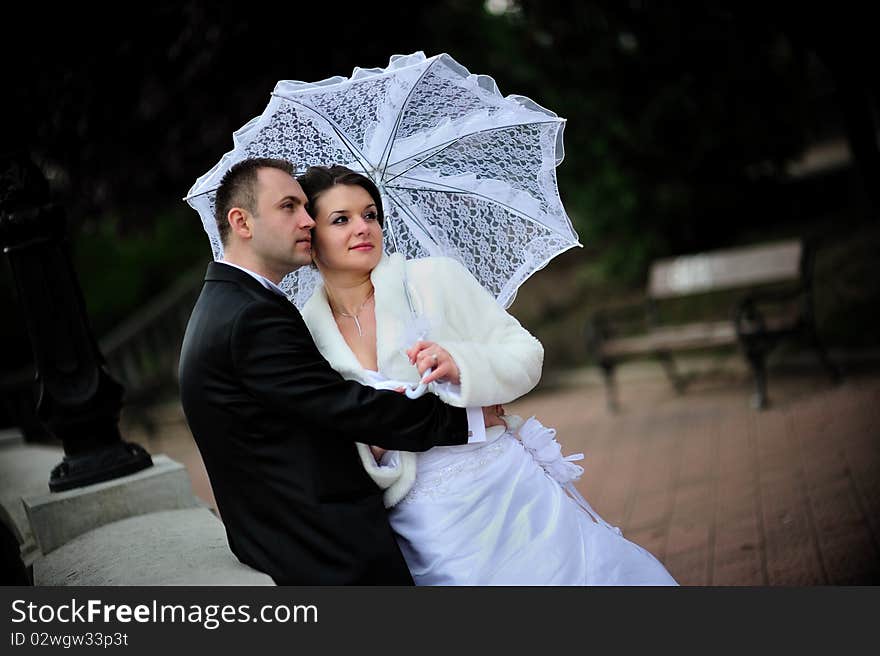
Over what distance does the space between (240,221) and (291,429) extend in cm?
66

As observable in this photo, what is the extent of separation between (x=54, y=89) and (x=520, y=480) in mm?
4760

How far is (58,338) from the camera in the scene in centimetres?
425

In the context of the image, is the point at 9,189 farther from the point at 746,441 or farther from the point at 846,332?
the point at 846,332

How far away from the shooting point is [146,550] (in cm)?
355

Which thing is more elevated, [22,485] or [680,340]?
[22,485]

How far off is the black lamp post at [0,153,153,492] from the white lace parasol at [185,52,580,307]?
135 cm

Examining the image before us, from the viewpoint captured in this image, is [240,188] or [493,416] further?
[493,416]

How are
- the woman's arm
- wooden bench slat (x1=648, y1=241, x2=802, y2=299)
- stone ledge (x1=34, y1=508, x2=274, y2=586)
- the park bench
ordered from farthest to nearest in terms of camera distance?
wooden bench slat (x1=648, y1=241, x2=802, y2=299) < the park bench < stone ledge (x1=34, y1=508, x2=274, y2=586) < the woman's arm

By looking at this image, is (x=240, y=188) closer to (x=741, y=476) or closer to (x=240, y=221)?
(x=240, y=221)

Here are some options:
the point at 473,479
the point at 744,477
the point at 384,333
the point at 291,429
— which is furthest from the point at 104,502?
the point at 744,477

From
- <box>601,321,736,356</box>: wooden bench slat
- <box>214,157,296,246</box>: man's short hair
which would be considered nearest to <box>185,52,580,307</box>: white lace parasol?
<box>214,157,296,246</box>: man's short hair

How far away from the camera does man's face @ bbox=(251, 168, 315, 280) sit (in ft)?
9.07

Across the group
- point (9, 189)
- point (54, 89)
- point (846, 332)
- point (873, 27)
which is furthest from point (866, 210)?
point (9, 189)

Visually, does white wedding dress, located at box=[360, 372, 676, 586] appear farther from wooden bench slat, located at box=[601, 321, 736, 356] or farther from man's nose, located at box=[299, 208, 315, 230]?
wooden bench slat, located at box=[601, 321, 736, 356]
